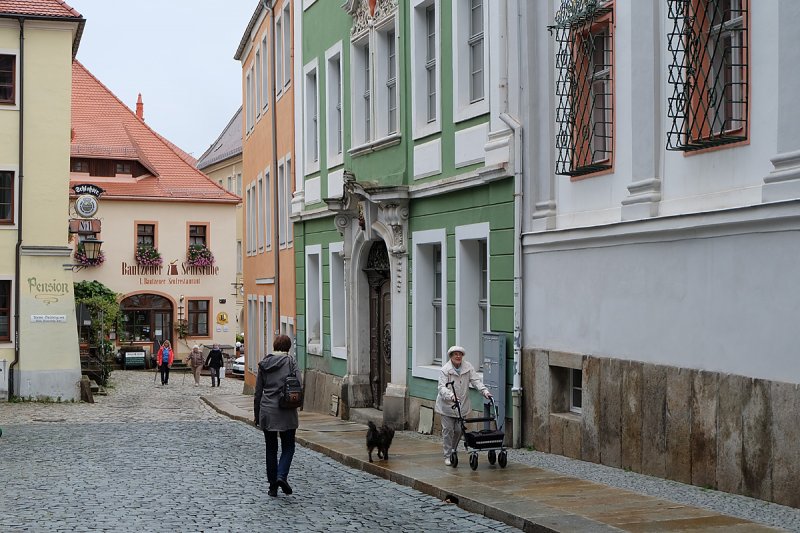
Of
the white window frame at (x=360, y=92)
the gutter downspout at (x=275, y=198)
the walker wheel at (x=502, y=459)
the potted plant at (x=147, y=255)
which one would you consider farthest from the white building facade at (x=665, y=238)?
the potted plant at (x=147, y=255)

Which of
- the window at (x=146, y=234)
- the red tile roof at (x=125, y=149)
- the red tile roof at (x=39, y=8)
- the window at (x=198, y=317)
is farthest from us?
the window at (x=198, y=317)

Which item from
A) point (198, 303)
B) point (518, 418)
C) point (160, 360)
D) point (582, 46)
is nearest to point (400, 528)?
point (518, 418)

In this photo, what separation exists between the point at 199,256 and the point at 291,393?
158 ft

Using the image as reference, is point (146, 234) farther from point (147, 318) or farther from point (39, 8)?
point (39, 8)

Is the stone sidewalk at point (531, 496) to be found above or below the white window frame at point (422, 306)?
below

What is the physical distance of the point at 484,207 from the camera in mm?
18328

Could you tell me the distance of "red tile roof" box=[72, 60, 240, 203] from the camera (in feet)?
193

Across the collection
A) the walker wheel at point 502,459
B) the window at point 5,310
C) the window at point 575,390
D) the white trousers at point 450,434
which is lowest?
the walker wheel at point 502,459

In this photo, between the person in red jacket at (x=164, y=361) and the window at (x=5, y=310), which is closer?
the window at (x=5, y=310)

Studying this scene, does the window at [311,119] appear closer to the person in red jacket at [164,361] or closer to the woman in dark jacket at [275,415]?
the woman in dark jacket at [275,415]

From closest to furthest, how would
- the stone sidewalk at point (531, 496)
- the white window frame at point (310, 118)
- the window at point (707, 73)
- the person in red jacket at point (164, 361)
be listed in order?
the stone sidewalk at point (531, 496), the window at point (707, 73), the white window frame at point (310, 118), the person in red jacket at point (164, 361)

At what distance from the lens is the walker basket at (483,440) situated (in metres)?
14.4

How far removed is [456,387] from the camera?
1513cm

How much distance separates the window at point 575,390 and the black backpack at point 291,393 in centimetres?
420
